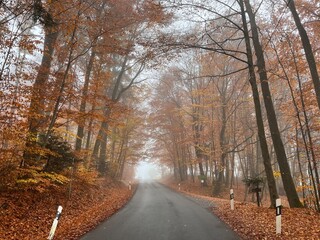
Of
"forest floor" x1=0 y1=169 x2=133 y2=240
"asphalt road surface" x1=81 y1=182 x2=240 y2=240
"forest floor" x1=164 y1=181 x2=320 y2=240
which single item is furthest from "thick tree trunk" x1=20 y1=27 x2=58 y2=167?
"forest floor" x1=164 y1=181 x2=320 y2=240

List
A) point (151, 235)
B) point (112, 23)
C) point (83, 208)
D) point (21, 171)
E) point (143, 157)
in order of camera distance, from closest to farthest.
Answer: point (151, 235), point (21, 171), point (83, 208), point (112, 23), point (143, 157)

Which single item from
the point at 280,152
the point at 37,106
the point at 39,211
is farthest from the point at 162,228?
the point at 37,106

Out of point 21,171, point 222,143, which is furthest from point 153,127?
point 21,171

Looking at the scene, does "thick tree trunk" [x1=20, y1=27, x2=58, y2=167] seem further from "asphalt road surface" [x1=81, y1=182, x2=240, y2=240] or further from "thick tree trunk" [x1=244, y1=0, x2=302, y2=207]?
"thick tree trunk" [x1=244, y1=0, x2=302, y2=207]

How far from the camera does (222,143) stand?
896 inches

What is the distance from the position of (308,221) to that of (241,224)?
202 centimetres

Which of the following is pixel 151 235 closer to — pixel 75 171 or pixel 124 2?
pixel 75 171

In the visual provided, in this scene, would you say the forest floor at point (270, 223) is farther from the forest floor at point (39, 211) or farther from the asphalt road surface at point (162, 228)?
the forest floor at point (39, 211)

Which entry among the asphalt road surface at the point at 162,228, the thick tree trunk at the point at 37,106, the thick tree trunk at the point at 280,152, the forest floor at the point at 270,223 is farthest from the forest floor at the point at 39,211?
the thick tree trunk at the point at 280,152

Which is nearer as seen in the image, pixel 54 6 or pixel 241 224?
pixel 241 224

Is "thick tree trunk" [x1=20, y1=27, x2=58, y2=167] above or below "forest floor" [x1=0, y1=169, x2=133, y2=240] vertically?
above

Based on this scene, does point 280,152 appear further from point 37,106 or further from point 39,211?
point 37,106

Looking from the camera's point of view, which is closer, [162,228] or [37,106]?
[162,228]

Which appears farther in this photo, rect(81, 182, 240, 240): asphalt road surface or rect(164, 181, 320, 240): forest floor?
rect(81, 182, 240, 240): asphalt road surface
